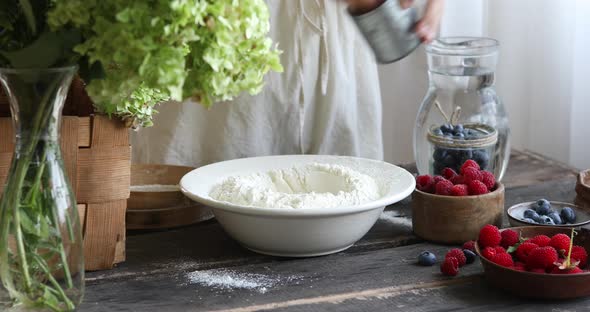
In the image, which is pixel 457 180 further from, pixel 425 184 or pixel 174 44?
pixel 174 44

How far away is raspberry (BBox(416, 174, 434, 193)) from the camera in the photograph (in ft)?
4.24

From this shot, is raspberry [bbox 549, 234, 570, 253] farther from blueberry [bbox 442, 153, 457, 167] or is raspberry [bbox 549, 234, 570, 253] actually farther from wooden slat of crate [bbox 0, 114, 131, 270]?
wooden slat of crate [bbox 0, 114, 131, 270]

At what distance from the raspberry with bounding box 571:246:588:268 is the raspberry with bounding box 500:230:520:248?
74 millimetres

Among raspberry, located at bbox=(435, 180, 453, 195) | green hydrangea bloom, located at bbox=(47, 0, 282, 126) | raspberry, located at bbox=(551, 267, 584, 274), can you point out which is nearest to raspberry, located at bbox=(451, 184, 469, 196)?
raspberry, located at bbox=(435, 180, 453, 195)

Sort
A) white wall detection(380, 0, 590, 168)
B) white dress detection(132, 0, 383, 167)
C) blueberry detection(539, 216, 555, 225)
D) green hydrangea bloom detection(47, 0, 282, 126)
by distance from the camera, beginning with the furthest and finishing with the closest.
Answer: white wall detection(380, 0, 590, 168) < white dress detection(132, 0, 383, 167) < blueberry detection(539, 216, 555, 225) < green hydrangea bloom detection(47, 0, 282, 126)

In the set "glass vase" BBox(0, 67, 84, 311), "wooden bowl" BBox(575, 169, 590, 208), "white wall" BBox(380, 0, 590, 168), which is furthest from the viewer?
"white wall" BBox(380, 0, 590, 168)

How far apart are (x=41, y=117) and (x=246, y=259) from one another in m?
0.40

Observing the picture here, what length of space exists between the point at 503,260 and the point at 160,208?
1.81 feet

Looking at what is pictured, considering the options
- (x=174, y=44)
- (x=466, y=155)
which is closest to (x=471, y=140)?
(x=466, y=155)

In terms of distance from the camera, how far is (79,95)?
1.17 metres

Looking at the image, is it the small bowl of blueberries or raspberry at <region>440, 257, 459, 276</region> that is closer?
raspberry at <region>440, 257, 459, 276</region>

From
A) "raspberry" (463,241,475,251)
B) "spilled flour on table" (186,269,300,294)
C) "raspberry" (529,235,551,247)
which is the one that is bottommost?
"spilled flour on table" (186,269,300,294)

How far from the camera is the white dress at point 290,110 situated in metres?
1.69

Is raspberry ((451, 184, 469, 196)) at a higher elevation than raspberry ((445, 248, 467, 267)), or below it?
higher
